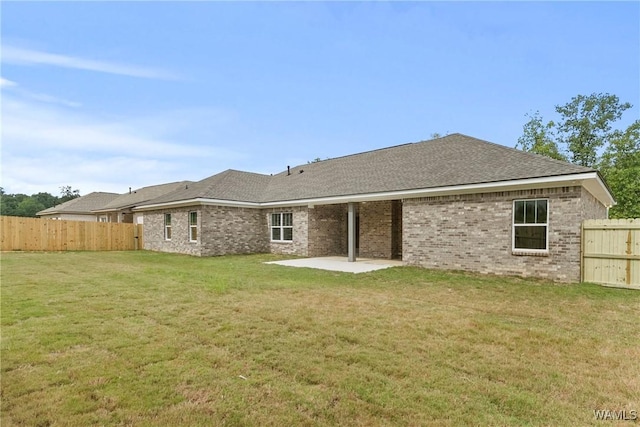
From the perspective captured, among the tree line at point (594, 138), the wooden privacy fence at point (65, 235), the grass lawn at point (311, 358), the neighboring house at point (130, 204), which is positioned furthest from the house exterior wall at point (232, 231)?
the tree line at point (594, 138)

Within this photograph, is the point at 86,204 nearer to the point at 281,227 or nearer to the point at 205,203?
the point at 205,203

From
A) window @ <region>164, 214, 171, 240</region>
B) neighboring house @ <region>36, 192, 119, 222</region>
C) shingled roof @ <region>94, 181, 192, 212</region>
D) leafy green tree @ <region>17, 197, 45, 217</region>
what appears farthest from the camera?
leafy green tree @ <region>17, 197, 45, 217</region>

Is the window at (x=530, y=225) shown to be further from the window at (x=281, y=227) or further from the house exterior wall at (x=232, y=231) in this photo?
the house exterior wall at (x=232, y=231)

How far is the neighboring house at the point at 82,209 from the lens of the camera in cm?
3262

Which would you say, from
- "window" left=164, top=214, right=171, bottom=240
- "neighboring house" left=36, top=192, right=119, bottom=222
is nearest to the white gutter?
"window" left=164, top=214, right=171, bottom=240

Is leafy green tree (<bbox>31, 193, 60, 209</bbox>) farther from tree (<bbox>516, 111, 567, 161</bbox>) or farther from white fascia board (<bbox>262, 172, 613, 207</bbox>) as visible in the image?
tree (<bbox>516, 111, 567, 161</bbox>)

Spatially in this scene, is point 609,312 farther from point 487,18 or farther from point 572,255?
point 487,18

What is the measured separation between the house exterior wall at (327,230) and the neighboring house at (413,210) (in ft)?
0.17

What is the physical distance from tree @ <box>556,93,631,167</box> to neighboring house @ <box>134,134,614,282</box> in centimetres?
1994

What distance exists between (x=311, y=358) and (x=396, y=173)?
458 inches

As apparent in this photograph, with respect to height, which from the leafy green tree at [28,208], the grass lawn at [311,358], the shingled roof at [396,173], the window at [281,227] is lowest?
the grass lawn at [311,358]

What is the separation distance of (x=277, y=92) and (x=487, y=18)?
10.4 meters

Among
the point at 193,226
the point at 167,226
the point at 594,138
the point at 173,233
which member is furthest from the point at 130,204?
the point at 594,138

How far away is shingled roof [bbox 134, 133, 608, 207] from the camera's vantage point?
10672 mm
